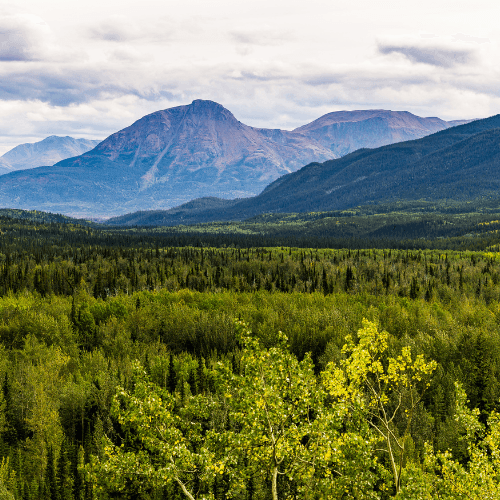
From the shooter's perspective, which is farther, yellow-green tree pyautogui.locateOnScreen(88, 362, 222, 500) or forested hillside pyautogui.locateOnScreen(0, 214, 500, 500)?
forested hillside pyautogui.locateOnScreen(0, 214, 500, 500)

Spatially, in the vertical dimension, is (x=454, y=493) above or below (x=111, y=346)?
above

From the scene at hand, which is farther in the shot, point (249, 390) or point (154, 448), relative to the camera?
point (154, 448)

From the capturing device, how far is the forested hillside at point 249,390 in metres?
22.9

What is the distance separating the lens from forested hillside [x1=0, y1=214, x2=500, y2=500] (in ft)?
75.1

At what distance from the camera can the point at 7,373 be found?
86.6 metres

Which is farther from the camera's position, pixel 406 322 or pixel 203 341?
pixel 203 341

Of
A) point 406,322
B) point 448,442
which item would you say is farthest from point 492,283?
point 448,442

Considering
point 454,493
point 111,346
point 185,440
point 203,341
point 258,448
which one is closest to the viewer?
point 258,448

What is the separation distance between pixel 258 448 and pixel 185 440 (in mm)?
4103

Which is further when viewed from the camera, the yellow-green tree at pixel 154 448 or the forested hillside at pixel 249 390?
the forested hillside at pixel 249 390

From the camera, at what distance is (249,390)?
877 inches

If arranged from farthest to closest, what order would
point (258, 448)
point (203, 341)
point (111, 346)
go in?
point (203, 341)
point (111, 346)
point (258, 448)

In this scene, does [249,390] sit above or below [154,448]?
above

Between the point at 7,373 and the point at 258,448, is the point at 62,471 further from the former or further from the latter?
the point at 258,448
